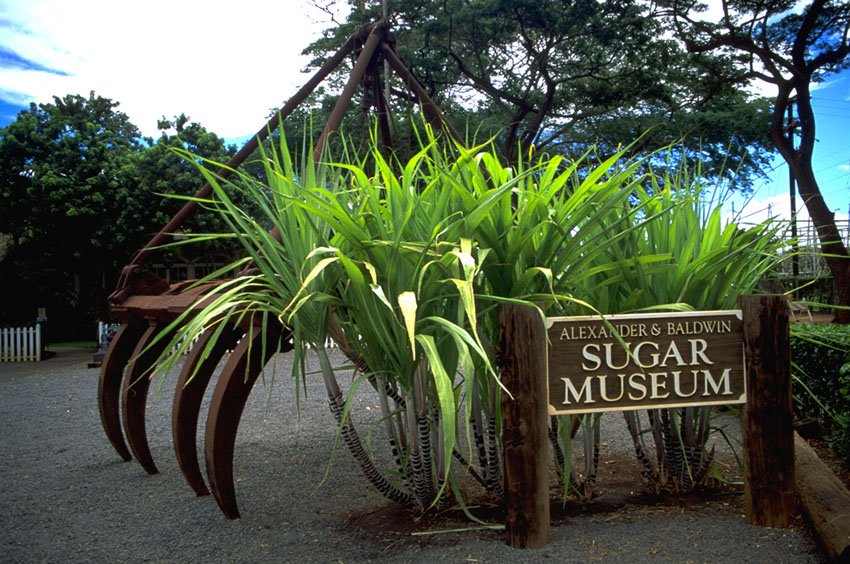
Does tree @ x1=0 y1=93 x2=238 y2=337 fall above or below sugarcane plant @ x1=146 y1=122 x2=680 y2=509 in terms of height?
above

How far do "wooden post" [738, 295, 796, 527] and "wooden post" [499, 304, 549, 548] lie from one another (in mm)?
821

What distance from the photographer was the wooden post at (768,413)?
2531 millimetres

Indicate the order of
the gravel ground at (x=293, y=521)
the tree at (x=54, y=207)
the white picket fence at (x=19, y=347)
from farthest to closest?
the tree at (x=54, y=207)
the white picket fence at (x=19, y=347)
the gravel ground at (x=293, y=521)

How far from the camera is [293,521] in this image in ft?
9.33

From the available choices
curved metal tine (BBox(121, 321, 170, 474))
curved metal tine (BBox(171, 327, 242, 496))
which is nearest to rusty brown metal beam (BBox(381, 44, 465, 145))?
curved metal tine (BBox(171, 327, 242, 496))

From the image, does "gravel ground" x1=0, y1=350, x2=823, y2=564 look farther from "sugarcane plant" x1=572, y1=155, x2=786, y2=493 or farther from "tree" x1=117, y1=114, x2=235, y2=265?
"tree" x1=117, y1=114, x2=235, y2=265

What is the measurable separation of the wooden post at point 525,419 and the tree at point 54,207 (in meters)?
13.8

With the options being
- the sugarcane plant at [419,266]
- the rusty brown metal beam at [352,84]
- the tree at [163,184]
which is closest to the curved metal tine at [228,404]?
the sugarcane plant at [419,266]

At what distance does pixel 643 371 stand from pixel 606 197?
619 millimetres

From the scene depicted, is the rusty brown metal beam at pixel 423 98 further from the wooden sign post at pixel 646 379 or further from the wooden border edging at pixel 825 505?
the wooden border edging at pixel 825 505

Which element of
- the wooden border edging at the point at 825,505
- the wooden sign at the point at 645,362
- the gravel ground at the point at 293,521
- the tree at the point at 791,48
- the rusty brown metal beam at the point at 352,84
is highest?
the tree at the point at 791,48

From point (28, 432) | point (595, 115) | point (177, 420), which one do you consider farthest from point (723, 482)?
point (595, 115)

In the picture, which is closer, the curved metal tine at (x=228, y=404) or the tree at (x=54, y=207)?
the curved metal tine at (x=228, y=404)

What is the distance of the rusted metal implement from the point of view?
266 centimetres
